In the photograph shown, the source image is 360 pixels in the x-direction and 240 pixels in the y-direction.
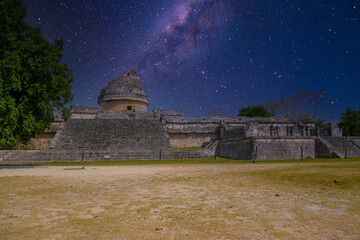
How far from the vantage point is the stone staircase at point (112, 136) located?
2025cm

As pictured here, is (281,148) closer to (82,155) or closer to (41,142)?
(82,155)

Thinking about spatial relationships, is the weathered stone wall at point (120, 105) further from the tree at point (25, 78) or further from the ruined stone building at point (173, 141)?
the tree at point (25, 78)

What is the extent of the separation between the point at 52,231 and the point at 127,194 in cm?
244

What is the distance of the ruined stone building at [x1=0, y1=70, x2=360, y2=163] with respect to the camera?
18.3m

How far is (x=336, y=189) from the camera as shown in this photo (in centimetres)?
547

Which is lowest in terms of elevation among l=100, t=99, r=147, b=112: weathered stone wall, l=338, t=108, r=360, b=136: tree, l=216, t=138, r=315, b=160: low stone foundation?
l=216, t=138, r=315, b=160: low stone foundation

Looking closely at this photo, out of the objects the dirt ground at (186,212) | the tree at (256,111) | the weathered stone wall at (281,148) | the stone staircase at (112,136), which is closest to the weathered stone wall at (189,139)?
the stone staircase at (112,136)

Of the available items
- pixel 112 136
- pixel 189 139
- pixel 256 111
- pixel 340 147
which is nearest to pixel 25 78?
pixel 112 136

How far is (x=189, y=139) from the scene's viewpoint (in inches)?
1093

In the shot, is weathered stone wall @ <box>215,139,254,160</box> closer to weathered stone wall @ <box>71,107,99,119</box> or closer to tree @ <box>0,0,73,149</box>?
tree @ <box>0,0,73,149</box>

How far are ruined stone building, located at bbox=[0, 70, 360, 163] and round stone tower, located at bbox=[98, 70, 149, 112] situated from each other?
583cm

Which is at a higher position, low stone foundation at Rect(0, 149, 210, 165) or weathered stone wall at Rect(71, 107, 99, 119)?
weathered stone wall at Rect(71, 107, 99, 119)

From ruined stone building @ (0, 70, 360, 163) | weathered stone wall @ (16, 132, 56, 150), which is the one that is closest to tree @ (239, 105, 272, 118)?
ruined stone building @ (0, 70, 360, 163)

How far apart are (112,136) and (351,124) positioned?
32.8 meters
